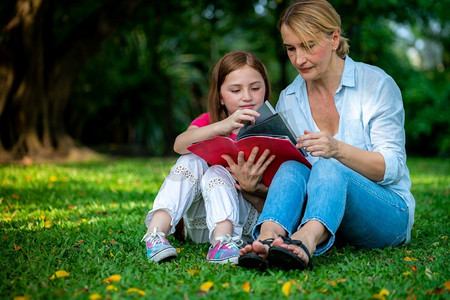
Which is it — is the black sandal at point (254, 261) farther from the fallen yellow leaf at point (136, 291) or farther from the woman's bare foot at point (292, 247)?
the fallen yellow leaf at point (136, 291)

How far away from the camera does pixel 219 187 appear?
117 inches

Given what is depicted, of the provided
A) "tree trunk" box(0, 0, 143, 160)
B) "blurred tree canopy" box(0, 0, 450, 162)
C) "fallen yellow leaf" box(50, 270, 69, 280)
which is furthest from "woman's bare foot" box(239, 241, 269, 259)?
"tree trunk" box(0, 0, 143, 160)

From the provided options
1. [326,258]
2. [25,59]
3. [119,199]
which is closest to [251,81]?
[326,258]

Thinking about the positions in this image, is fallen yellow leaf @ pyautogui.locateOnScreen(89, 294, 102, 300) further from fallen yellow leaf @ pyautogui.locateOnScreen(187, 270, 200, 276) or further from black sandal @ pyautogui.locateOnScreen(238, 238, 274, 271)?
black sandal @ pyautogui.locateOnScreen(238, 238, 274, 271)

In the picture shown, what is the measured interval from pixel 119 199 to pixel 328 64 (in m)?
2.79

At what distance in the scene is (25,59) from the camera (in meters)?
8.45

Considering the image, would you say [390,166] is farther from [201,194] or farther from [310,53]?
[201,194]

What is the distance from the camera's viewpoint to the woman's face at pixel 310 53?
2.99m

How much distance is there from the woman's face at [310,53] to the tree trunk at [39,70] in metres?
6.22

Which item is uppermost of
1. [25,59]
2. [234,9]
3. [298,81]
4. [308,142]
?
[234,9]

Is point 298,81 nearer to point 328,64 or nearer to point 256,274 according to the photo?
point 328,64

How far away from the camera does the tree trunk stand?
8.27m

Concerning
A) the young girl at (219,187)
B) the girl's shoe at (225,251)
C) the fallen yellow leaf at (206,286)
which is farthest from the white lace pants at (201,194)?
the fallen yellow leaf at (206,286)

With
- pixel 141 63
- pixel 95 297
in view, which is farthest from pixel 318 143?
pixel 141 63
